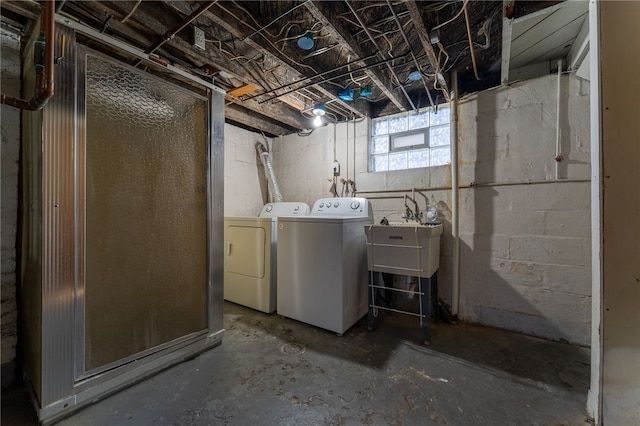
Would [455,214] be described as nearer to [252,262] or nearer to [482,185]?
[482,185]

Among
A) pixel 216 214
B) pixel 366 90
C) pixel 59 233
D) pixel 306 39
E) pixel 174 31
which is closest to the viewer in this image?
pixel 59 233

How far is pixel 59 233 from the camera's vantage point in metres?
1.25

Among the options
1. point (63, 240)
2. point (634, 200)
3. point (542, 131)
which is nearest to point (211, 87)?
point (63, 240)

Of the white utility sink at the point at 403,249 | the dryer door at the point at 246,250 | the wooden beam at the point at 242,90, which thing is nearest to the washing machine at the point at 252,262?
the dryer door at the point at 246,250

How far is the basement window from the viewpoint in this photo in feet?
8.45

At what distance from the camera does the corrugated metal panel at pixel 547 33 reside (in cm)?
150

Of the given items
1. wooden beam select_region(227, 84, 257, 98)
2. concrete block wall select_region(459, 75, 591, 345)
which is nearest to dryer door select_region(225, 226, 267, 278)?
wooden beam select_region(227, 84, 257, 98)

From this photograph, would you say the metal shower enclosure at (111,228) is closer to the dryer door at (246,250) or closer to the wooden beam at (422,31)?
the dryer door at (246,250)

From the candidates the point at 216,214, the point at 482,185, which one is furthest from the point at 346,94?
the point at 216,214

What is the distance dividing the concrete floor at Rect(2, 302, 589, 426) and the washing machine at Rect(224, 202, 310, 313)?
490mm

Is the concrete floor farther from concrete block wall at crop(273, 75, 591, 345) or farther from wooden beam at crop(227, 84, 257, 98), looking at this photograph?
wooden beam at crop(227, 84, 257, 98)

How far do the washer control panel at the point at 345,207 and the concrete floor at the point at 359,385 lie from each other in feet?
3.74

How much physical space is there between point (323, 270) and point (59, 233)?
5.46 ft

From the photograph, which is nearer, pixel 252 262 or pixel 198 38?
pixel 198 38
